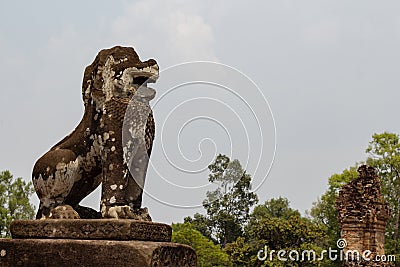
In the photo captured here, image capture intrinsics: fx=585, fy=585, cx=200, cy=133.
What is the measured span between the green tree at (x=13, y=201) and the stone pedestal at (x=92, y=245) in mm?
23352

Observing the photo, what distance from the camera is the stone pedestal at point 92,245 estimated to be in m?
3.88

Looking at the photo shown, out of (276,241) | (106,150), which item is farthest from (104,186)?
(276,241)

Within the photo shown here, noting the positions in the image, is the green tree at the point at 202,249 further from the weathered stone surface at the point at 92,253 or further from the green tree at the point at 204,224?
the weathered stone surface at the point at 92,253

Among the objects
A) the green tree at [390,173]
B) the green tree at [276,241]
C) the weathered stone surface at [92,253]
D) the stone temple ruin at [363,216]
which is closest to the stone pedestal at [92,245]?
the weathered stone surface at [92,253]

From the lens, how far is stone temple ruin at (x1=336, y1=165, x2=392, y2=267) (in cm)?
1781

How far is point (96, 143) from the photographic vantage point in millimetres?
4641

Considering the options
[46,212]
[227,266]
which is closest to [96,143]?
[46,212]

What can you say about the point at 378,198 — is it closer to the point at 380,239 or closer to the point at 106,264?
the point at 380,239

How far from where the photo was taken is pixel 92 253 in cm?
397

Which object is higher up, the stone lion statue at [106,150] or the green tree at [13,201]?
the green tree at [13,201]

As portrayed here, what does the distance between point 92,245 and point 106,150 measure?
807 millimetres

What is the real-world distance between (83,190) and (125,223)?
0.94 meters

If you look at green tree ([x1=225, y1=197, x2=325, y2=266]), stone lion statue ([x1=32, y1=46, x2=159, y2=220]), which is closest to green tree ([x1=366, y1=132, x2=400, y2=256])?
green tree ([x1=225, y1=197, x2=325, y2=266])

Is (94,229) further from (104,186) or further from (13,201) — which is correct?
(13,201)
